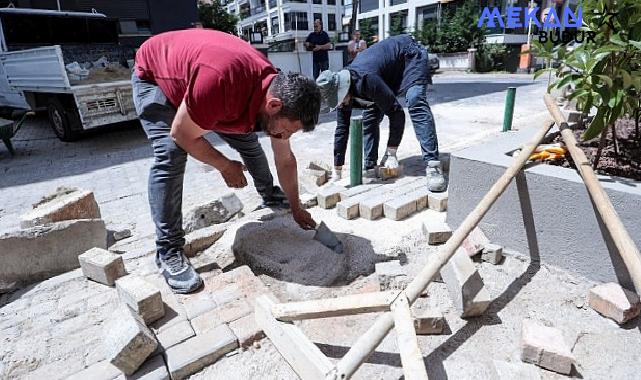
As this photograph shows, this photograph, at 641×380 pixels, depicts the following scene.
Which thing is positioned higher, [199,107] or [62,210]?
[199,107]

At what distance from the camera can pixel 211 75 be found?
1.82 metres

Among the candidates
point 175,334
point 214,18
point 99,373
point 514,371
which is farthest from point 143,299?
point 214,18

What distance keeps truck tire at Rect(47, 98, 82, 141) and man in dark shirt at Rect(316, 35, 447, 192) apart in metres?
4.99

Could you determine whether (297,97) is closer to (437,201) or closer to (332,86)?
(332,86)

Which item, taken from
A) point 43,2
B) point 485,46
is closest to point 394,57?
point 43,2

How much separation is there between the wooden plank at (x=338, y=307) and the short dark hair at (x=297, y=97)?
815 millimetres

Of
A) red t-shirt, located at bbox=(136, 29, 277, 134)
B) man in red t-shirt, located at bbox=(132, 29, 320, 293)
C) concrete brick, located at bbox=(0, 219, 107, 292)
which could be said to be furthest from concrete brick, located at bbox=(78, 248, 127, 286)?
red t-shirt, located at bbox=(136, 29, 277, 134)

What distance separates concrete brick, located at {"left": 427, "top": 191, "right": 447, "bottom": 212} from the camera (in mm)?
3061

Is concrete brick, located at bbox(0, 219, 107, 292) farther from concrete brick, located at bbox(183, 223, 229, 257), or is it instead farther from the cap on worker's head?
the cap on worker's head

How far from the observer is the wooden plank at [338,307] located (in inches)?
64.8

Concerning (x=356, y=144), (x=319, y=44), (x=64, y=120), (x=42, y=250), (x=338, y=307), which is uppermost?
(x=319, y=44)

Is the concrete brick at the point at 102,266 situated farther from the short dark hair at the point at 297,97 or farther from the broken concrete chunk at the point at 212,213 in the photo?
the short dark hair at the point at 297,97

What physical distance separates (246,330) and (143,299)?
49cm

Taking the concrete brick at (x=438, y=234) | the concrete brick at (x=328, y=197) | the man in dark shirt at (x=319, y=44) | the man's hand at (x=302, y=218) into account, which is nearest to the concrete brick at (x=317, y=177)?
the concrete brick at (x=328, y=197)
